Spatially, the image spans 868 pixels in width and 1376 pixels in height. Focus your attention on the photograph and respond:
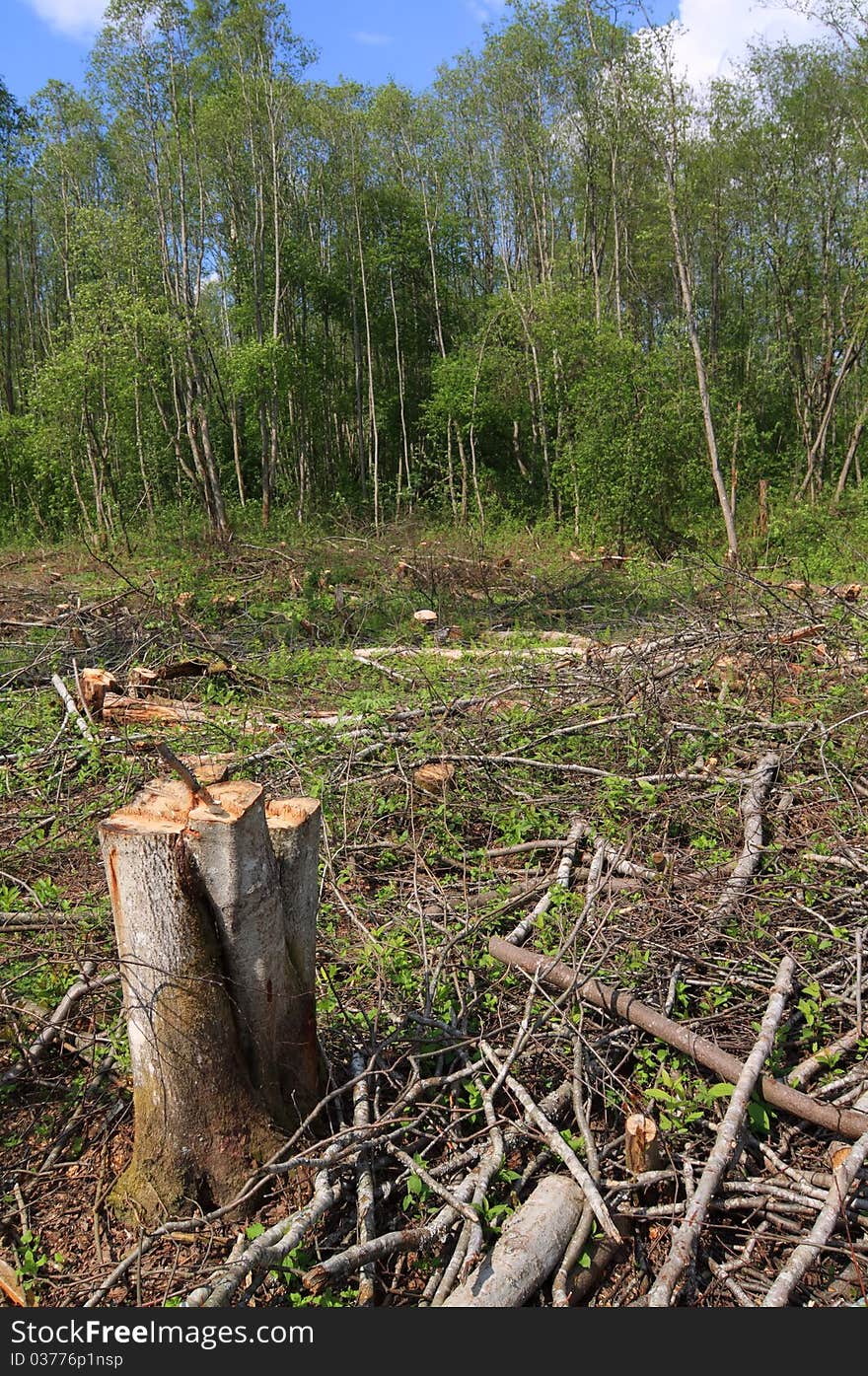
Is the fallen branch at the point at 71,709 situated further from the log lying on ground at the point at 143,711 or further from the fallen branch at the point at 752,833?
the fallen branch at the point at 752,833

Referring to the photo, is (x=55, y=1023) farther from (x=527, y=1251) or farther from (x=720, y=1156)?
(x=720, y=1156)

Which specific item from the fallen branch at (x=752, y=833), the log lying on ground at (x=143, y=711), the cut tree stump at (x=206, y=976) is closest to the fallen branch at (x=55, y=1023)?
the cut tree stump at (x=206, y=976)

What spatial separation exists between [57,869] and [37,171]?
77.8ft

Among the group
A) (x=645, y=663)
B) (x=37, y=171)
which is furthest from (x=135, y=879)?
(x=37, y=171)

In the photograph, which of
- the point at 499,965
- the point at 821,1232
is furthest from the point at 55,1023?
the point at 821,1232

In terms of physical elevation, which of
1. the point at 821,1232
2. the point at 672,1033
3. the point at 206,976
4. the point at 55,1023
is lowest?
the point at 821,1232

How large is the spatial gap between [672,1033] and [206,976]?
137cm

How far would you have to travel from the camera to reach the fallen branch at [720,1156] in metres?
1.92

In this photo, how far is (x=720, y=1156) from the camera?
2172mm

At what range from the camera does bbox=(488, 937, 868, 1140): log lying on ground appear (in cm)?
229

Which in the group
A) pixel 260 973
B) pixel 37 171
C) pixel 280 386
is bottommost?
pixel 260 973

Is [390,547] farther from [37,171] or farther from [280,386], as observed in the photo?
[37,171]

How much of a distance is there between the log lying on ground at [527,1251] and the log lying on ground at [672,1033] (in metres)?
0.57

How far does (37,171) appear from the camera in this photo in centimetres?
2175
